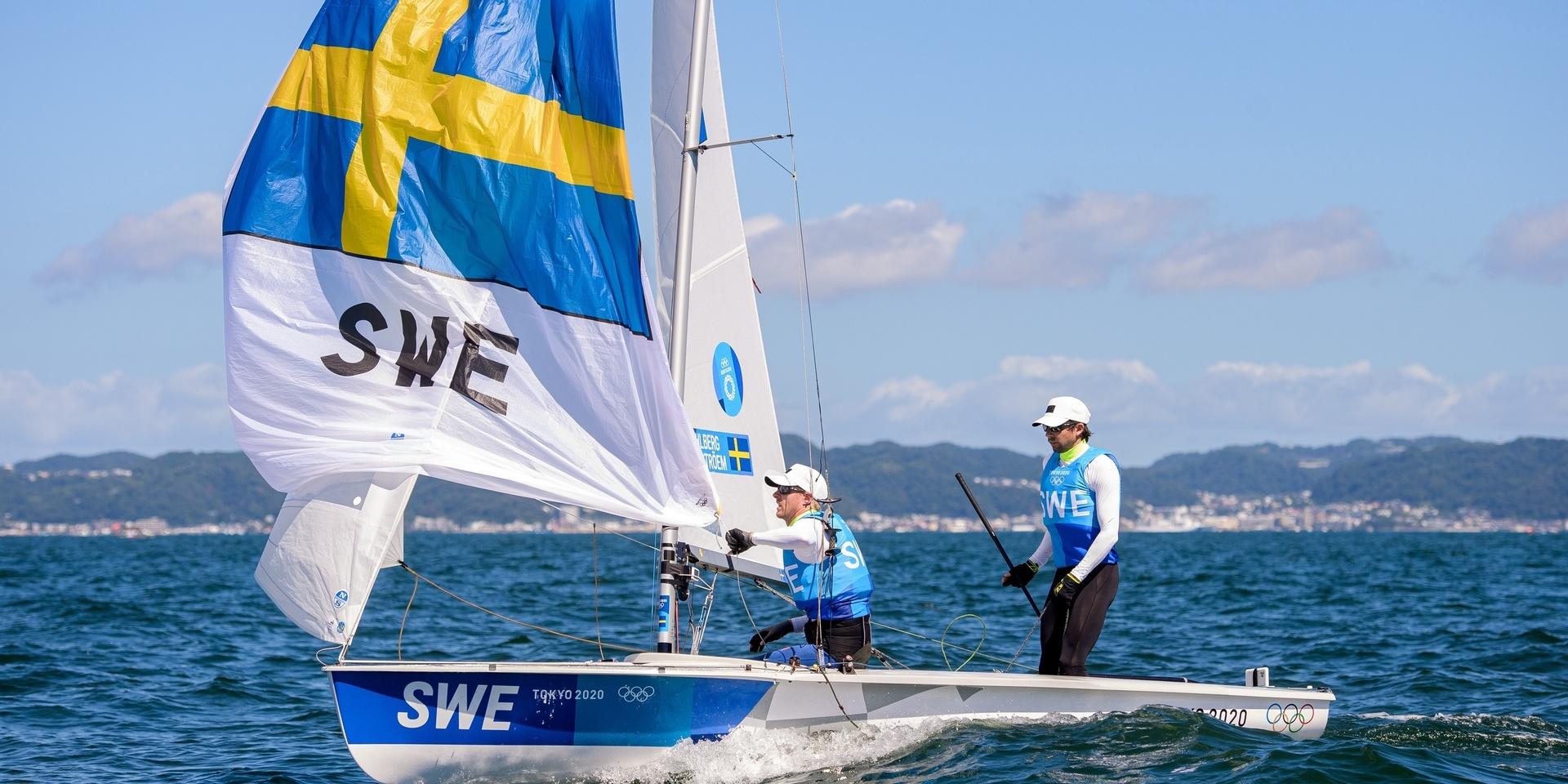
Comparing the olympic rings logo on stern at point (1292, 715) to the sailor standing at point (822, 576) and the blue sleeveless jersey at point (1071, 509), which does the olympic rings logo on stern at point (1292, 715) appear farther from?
the sailor standing at point (822, 576)

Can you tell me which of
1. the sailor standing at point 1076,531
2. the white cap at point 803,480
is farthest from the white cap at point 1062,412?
the white cap at point 803,480

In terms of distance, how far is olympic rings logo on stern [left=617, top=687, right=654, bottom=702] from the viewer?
23.0ft

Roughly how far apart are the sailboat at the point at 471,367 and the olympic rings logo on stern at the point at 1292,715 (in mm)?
925

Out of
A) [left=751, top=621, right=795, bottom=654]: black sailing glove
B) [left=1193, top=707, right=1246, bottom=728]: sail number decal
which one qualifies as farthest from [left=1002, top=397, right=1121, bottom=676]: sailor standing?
[left=751, top=621, right=795, bottom=654]: black sailing glove

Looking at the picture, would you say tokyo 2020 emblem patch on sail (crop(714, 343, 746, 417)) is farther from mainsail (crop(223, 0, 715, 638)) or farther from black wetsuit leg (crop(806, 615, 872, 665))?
black wetsuit leg (crop(806, 615, 872, 665))

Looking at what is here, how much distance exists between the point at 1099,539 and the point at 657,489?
2.26 metres

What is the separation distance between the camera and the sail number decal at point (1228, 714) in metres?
8.04

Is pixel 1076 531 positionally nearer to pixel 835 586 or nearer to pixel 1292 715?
pixel 835 586

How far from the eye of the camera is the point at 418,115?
725cm

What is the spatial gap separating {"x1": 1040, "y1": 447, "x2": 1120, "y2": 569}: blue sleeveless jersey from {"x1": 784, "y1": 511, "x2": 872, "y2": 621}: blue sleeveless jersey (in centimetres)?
103

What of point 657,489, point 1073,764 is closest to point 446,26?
point 657,489

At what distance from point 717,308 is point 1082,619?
277cm

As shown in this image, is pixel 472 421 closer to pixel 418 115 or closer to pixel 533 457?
pixel 533 457

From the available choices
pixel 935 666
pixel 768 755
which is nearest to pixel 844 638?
pixel 768 755
